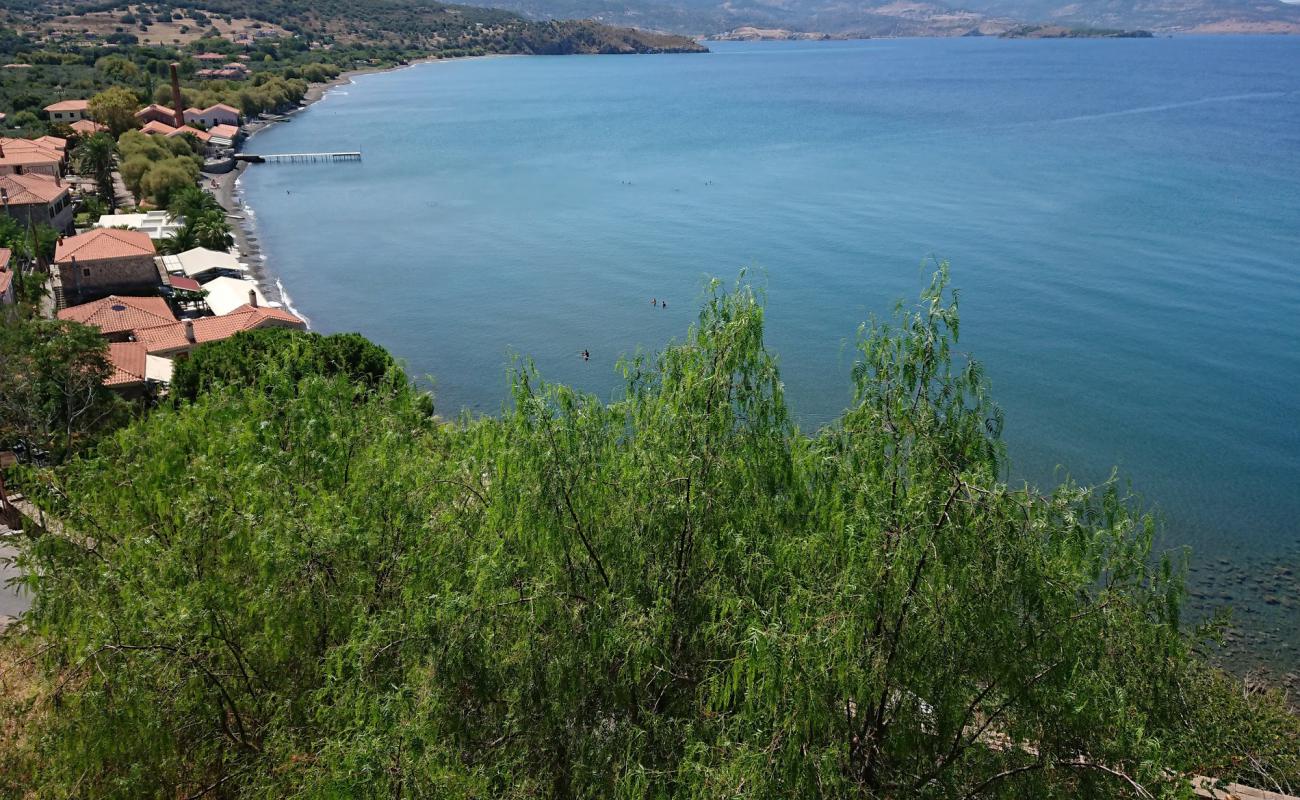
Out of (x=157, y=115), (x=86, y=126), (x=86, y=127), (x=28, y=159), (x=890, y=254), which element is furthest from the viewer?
(x=157, y=115)

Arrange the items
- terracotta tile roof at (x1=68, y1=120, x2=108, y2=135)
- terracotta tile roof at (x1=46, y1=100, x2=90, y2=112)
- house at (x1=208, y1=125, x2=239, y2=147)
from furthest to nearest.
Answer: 1. house at (x1=208, y1=125, x2=239, y2=147)
2. terracotta tile roof at (x1=46, y1=100, x2=90, y2=112)
3. terracotta tile roof at (x1=68, y1=120, x2=108, y2=135)

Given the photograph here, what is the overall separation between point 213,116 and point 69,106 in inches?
534

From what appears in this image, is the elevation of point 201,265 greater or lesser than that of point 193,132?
lesser

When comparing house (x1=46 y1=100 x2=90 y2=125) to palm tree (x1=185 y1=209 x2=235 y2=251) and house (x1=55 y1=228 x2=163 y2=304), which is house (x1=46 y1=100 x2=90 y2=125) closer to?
palm tree (x1=185 y1=209 x2=235 y2=251)

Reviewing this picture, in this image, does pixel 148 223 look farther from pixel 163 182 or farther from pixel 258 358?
pixel 258 358

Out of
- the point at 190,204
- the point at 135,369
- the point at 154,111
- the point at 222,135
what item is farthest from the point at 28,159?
the point at 135,369

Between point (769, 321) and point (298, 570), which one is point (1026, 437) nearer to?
point (769, 321)

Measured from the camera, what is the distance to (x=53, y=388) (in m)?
25.7

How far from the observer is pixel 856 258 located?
187 ft

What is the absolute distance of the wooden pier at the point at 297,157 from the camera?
92000mm

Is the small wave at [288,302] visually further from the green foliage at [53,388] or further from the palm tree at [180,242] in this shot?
the green foliage at [53,388]

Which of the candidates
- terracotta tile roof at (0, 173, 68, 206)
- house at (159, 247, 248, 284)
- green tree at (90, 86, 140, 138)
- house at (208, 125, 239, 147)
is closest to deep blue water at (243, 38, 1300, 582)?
house at (208, 125, 239, 147)

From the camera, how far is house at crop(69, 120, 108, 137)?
78.0m

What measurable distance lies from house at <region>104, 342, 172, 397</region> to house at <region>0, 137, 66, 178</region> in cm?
3504
